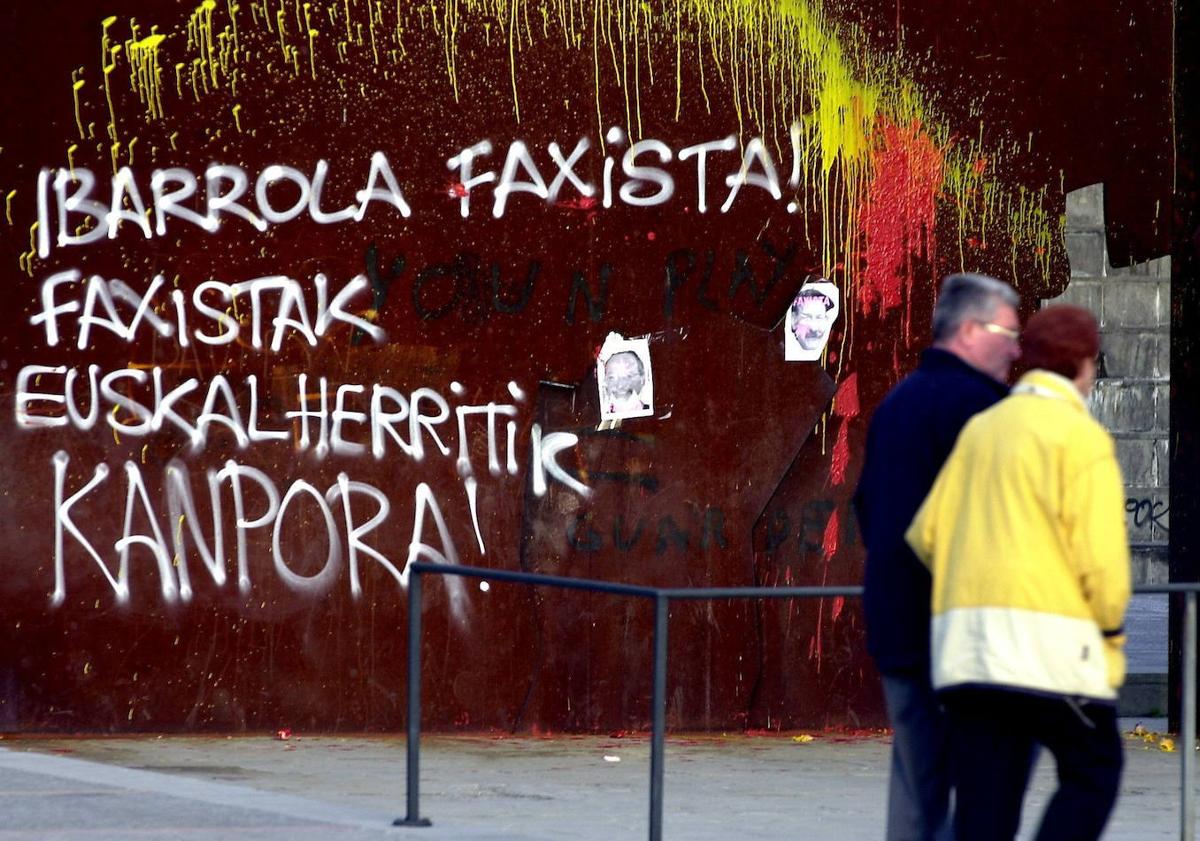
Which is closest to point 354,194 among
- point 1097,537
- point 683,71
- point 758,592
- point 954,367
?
point 683,71

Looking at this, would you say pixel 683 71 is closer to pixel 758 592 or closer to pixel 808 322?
pixel 808 322

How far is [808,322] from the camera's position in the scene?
963 centimetres

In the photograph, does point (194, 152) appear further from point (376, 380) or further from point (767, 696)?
point (767, 696)

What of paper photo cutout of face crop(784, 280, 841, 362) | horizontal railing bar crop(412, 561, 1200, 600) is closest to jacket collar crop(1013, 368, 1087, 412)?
horizontal railing bar crop(412, 561, 1200, 600)

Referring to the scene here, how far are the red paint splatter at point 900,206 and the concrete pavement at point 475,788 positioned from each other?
83.0 inches

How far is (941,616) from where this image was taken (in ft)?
16.0

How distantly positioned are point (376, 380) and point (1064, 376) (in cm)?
477

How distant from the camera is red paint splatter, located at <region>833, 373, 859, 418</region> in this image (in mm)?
9664

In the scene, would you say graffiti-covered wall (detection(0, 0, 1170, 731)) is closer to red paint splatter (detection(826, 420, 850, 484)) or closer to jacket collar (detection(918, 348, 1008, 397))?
red paint splatter (detection(826, 420, 850, 484))

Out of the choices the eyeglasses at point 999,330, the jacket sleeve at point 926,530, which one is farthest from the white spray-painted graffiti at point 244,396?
the jacket sleeve at point 926,530

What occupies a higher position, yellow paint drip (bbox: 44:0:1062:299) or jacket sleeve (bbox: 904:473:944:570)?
yellow paint drip (bbox: 44:0:1062:299)

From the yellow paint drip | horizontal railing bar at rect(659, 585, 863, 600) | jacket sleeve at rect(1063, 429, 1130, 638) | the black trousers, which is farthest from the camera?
the yellow paint drip

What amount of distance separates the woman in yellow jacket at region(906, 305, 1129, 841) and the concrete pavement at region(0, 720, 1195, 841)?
2119 millimetres

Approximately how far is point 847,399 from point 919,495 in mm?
4471
